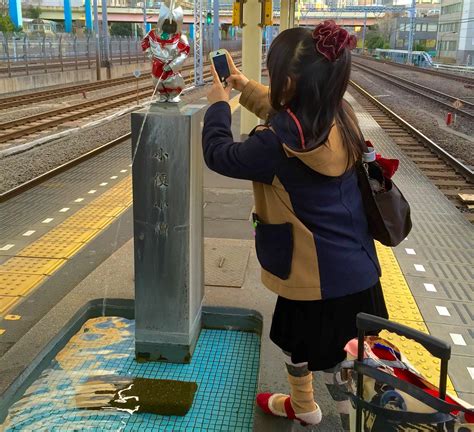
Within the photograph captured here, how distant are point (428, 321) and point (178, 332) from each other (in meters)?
1.60

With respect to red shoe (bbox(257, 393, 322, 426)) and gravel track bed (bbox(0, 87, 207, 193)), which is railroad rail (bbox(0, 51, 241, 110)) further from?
red shoe (bbox(257, 393, 322, 426))

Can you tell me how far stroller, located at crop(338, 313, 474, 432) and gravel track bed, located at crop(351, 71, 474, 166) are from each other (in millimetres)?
8867

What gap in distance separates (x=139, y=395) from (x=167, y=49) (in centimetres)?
151

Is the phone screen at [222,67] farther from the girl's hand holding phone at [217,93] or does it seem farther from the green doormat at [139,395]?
the green doormat at [139,395]

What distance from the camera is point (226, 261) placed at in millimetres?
4203

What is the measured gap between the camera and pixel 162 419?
2387mm

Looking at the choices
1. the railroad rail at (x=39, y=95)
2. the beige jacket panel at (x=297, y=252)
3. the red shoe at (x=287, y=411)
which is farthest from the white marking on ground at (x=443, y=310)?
the railroad rail at (x=39, y=95)

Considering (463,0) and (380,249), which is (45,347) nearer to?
(380,249)

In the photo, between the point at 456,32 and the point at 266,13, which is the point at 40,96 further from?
the point at 456,32

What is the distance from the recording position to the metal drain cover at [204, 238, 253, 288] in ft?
12.4

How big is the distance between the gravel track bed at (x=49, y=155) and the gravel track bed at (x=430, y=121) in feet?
19.5

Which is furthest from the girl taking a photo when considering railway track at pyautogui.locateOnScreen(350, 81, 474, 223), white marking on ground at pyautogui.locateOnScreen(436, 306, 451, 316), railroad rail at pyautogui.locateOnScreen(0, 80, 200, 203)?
railway track at pyautogui.locateOnScreen(350, 81, 474, 223)

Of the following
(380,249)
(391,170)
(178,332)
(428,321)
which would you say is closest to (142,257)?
(178,332)

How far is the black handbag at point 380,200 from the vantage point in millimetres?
1933
